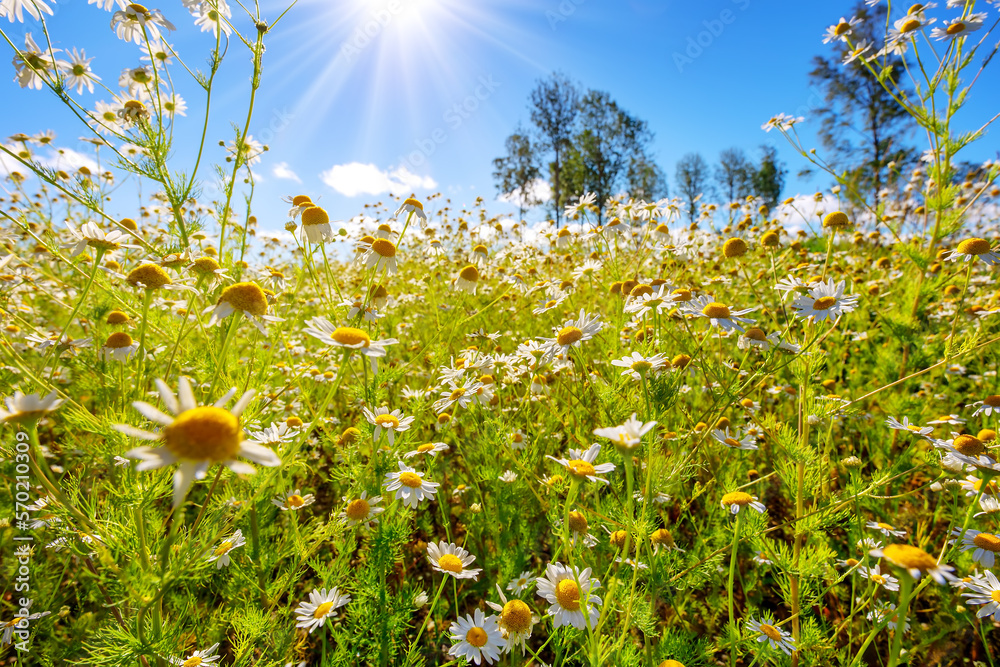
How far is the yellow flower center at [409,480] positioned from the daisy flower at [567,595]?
0.50 m

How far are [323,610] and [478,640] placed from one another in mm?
489

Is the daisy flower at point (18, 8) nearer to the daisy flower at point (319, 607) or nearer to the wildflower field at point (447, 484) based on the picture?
the wildflower field at point (447, 484)

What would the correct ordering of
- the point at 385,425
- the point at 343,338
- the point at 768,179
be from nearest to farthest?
the point at 343,338
the point at 385,425
the point at 768,179

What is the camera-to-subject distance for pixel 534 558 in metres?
1.93

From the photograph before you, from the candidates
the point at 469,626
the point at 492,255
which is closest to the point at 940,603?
the point at 469,626

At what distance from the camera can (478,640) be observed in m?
1.16

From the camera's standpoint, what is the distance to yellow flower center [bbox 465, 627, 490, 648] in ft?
3.78

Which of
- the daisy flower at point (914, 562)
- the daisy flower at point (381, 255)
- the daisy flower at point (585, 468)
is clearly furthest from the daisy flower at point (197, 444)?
the daisy flower at point (914, 562)

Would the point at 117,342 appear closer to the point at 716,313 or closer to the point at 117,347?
the point at 117,347

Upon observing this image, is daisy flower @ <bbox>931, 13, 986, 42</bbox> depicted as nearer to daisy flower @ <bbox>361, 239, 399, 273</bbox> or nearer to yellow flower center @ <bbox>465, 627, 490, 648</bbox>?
daisy flower @ <bbox>361, 239, 399, 273</bbox>

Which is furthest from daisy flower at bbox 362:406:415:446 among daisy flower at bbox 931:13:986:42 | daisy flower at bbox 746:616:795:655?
daisy flower at bbox 931:13:986:42

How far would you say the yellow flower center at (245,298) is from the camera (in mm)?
1056

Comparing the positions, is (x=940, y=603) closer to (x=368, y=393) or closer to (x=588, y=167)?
(x=368, y=393)

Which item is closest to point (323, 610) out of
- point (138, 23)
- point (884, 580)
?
point (884, 580)
